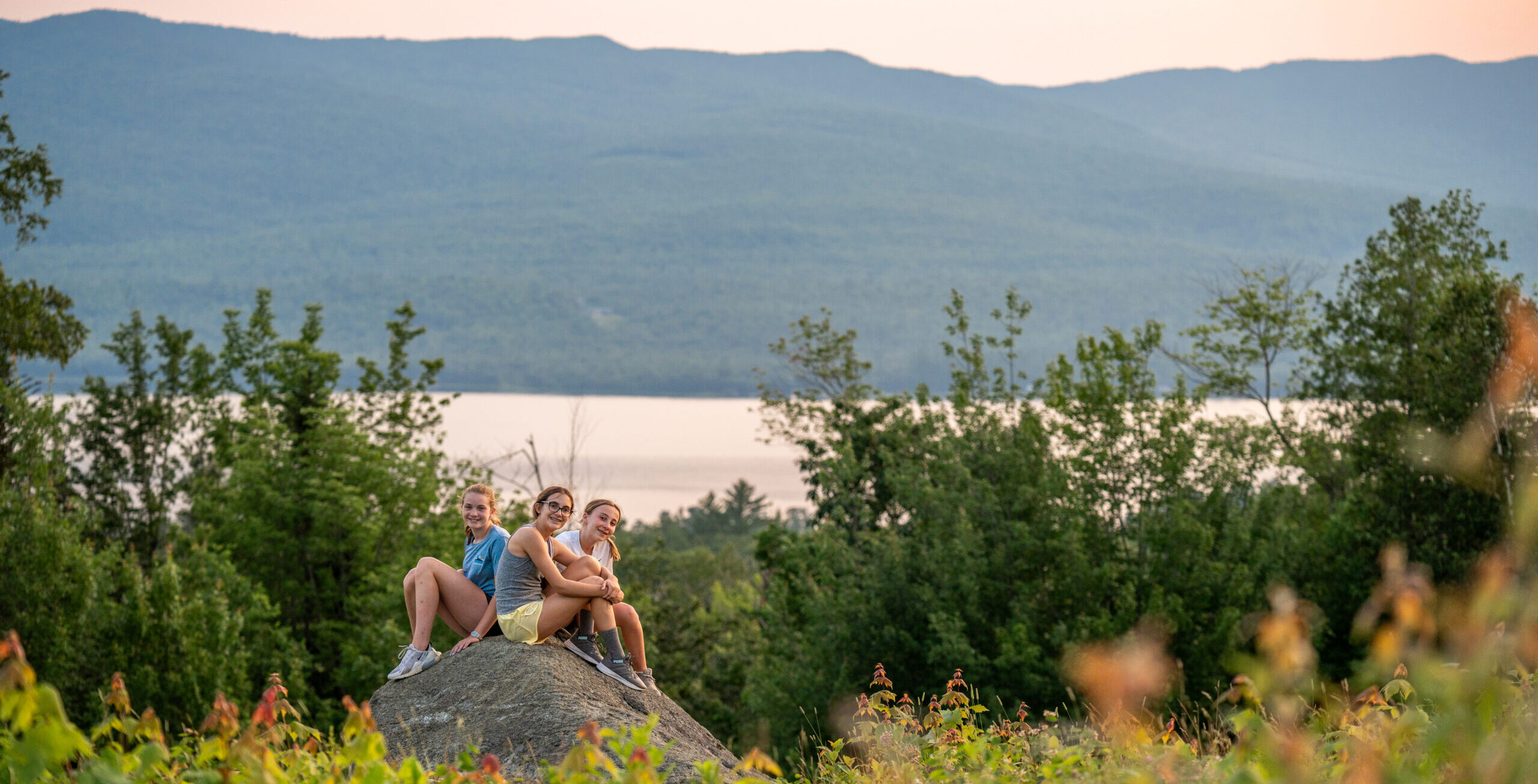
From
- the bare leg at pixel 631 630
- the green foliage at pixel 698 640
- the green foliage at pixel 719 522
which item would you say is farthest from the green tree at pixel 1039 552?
the green foliage at pixel 719 522

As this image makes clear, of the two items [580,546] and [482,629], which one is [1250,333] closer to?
[580,546]

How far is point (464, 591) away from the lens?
7930 mm

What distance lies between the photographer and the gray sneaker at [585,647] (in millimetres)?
7488

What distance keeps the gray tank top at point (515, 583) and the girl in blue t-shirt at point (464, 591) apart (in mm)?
105

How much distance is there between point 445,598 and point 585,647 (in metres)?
1.09

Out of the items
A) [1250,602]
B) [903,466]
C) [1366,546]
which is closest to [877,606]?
[903,466]

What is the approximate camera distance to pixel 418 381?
3450cm

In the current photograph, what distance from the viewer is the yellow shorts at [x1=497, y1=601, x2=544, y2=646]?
24.0 ft

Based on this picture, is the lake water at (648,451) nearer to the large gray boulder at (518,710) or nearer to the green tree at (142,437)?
the green tree at (142,437)

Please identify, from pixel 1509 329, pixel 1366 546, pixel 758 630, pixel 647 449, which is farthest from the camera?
pixel 647 449

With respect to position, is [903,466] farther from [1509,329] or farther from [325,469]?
[325,469]

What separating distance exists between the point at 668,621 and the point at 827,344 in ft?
31.0

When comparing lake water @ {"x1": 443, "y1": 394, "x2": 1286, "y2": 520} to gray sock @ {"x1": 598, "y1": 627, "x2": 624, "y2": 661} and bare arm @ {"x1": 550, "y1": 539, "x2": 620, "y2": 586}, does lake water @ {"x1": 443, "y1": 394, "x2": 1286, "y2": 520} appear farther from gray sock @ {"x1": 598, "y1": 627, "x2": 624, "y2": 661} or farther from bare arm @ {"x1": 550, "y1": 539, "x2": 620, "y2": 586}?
gray sock @ {"x1": 598, "y1": 627, "x2": 624, "y2": 661}

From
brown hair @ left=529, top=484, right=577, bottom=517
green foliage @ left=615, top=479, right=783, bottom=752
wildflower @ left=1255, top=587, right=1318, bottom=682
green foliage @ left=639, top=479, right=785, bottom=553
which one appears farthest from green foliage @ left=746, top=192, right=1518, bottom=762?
green foliage @ left=639, top=479, right=785, bottom=553
